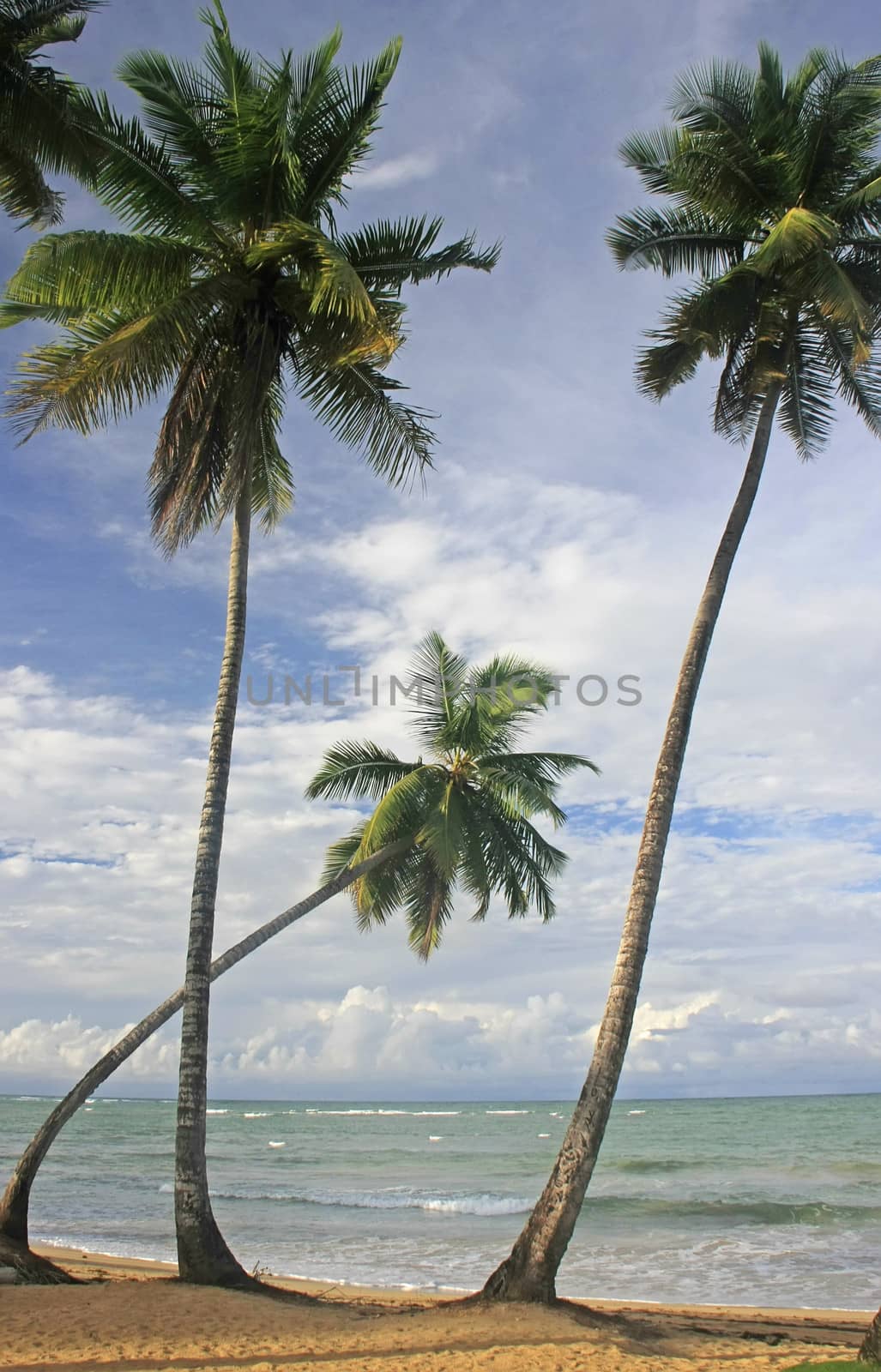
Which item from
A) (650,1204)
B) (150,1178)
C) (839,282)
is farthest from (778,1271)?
(150,1178)

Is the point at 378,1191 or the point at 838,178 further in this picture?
the point at 378,1191

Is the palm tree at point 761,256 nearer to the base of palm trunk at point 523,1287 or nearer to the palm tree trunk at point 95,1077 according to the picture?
the base of palm trunk at point 523,1287

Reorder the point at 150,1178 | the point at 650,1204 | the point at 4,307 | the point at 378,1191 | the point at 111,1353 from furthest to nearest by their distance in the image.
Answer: the point at 150,1178 → the point at 378,1191 → the point at 650,1204 → the point at 4,307 → the point at 111,1353

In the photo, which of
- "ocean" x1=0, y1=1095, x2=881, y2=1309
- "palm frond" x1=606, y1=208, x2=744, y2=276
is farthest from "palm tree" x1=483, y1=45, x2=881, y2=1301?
"ocean" x1=0, y1=1095, x2=881, y2=1309

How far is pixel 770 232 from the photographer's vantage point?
38.4 ft

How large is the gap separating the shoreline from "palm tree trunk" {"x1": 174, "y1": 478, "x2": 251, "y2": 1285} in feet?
1.84

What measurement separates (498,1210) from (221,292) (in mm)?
20392

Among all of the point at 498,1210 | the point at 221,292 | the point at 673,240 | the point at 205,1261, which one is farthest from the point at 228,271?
the point at 498,1210

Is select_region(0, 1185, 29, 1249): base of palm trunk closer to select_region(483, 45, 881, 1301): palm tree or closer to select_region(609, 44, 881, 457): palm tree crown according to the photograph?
select_region(483, 45, 881, 1301): palm tree

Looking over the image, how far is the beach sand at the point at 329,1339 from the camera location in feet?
23.9

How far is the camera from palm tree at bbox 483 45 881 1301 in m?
10.7

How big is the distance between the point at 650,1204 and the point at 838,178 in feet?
70.1

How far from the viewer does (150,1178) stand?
2973 centimetres

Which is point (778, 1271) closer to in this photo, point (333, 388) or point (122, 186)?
point (333, 388)
